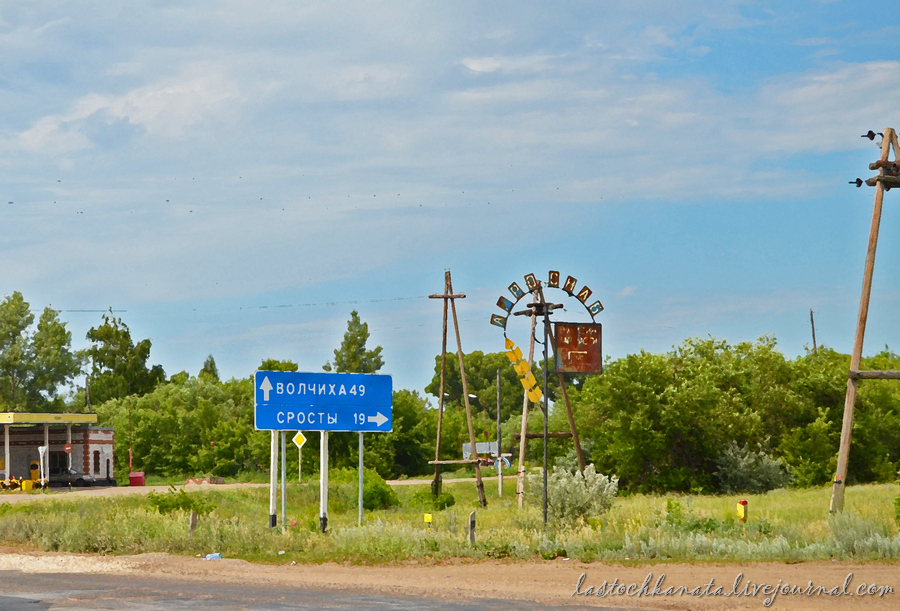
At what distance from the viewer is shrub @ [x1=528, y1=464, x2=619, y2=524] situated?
66.2ft

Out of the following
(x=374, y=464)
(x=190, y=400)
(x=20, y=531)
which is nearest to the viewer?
(x=20, y=531)

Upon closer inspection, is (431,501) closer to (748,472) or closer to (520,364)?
(748,472)

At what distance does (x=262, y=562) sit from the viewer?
18.5 meters

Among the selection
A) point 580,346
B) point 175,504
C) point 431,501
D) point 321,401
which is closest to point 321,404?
point 321,401

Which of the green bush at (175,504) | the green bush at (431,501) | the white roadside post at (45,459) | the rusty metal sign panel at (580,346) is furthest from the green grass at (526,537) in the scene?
the white roadside post at (45,459)

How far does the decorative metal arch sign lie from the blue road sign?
44.0ft

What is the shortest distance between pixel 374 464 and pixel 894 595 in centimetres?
5178

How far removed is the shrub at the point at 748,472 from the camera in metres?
39.3

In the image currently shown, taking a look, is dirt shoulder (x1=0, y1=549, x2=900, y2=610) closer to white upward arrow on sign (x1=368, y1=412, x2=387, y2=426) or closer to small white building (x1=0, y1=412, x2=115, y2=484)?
white upward arrow on sign (x1=368, y1=412, x2=387, y2=426)

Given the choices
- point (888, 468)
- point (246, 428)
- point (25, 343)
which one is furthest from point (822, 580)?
point (25, 343)

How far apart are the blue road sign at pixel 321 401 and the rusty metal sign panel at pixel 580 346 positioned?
13882 mm

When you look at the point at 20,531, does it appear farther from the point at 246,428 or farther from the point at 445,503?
the point at 246,428

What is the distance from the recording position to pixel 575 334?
35.2m

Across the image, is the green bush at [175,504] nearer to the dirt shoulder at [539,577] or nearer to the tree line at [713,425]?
the dirt shoulder at [539,577]
